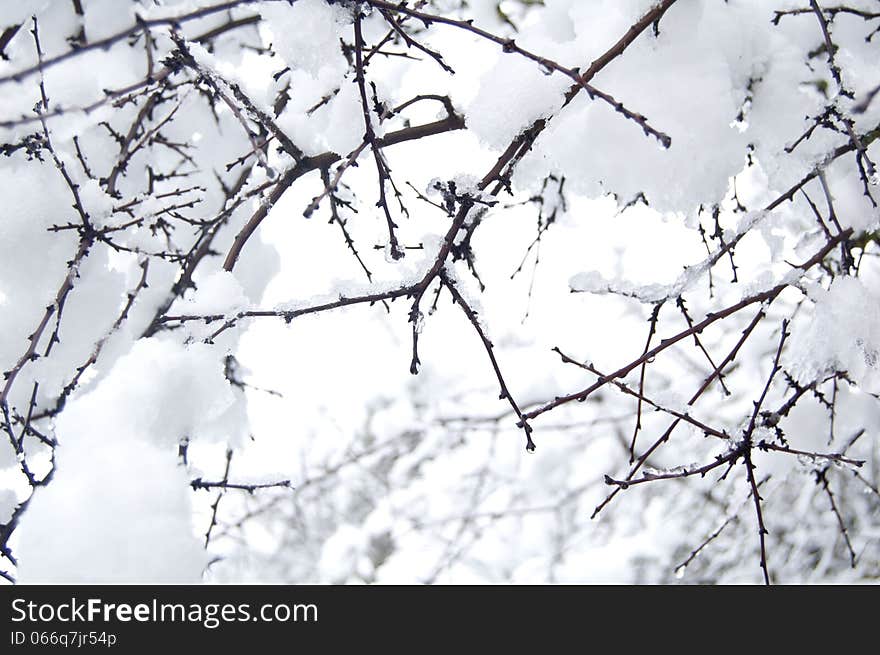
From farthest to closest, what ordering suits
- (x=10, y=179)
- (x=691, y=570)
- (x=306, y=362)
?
→ (x=306, y=362) → (x=691, y=570) → (x=10, y=179)

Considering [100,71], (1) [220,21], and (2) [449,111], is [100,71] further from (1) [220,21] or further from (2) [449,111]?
(2) [449,111]

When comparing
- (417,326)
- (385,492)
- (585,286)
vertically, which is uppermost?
(385,492)

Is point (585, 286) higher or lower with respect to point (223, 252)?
lower

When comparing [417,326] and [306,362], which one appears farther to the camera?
[306,362]

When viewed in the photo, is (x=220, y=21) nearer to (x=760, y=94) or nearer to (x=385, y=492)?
(x=760, y=94)

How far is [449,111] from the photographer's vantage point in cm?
161

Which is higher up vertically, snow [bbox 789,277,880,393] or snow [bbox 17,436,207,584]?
snow [bbox 789,277,880,393]

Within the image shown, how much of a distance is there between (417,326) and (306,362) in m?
7.64

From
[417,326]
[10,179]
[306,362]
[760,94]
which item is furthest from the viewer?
[306,362]

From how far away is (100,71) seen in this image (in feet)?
6.69

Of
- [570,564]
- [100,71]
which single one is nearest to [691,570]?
[570,564]

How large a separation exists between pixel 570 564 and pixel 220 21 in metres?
6.22

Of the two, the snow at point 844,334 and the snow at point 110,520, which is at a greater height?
the snow at point 844,334

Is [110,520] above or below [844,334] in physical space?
below
